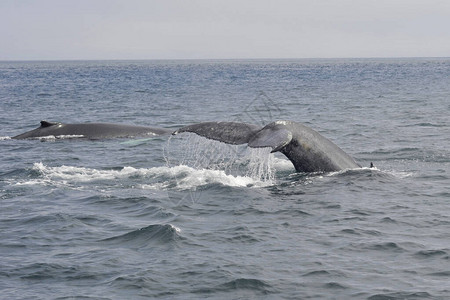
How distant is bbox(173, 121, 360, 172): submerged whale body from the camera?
11.1 metres

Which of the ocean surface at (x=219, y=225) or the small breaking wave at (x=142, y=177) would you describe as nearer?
the ocean surface at (x=219, y=225)

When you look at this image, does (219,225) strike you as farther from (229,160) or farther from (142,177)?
(229,160)

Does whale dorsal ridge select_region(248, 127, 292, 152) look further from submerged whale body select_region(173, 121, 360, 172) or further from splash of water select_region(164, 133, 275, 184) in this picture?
splash of water select_region(164, 133, 275, 184)

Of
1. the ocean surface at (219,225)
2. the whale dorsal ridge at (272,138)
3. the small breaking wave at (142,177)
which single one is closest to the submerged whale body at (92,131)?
the ocean surface at (219,225)

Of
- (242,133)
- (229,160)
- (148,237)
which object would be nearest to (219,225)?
(148,237)

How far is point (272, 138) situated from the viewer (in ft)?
36.2

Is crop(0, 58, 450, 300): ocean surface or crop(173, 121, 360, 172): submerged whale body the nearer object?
crop(0, 58, 450, 300): ocean surface

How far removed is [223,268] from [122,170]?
766 cm

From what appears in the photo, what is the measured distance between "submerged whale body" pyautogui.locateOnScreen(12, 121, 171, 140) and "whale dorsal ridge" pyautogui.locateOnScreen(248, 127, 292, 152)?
10.9 metres

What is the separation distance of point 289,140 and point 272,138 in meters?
0.30

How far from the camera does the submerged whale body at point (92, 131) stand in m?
21.7

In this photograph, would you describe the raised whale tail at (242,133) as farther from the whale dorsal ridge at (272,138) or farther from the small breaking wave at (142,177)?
the small breaking wave at (142,177)

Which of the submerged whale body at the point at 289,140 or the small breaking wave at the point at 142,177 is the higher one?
the submerged whale body at the point at 289,140

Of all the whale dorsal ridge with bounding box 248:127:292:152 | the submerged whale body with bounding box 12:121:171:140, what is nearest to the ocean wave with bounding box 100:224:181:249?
the whale dorsal ridge with bounding box 248:127:292:152
